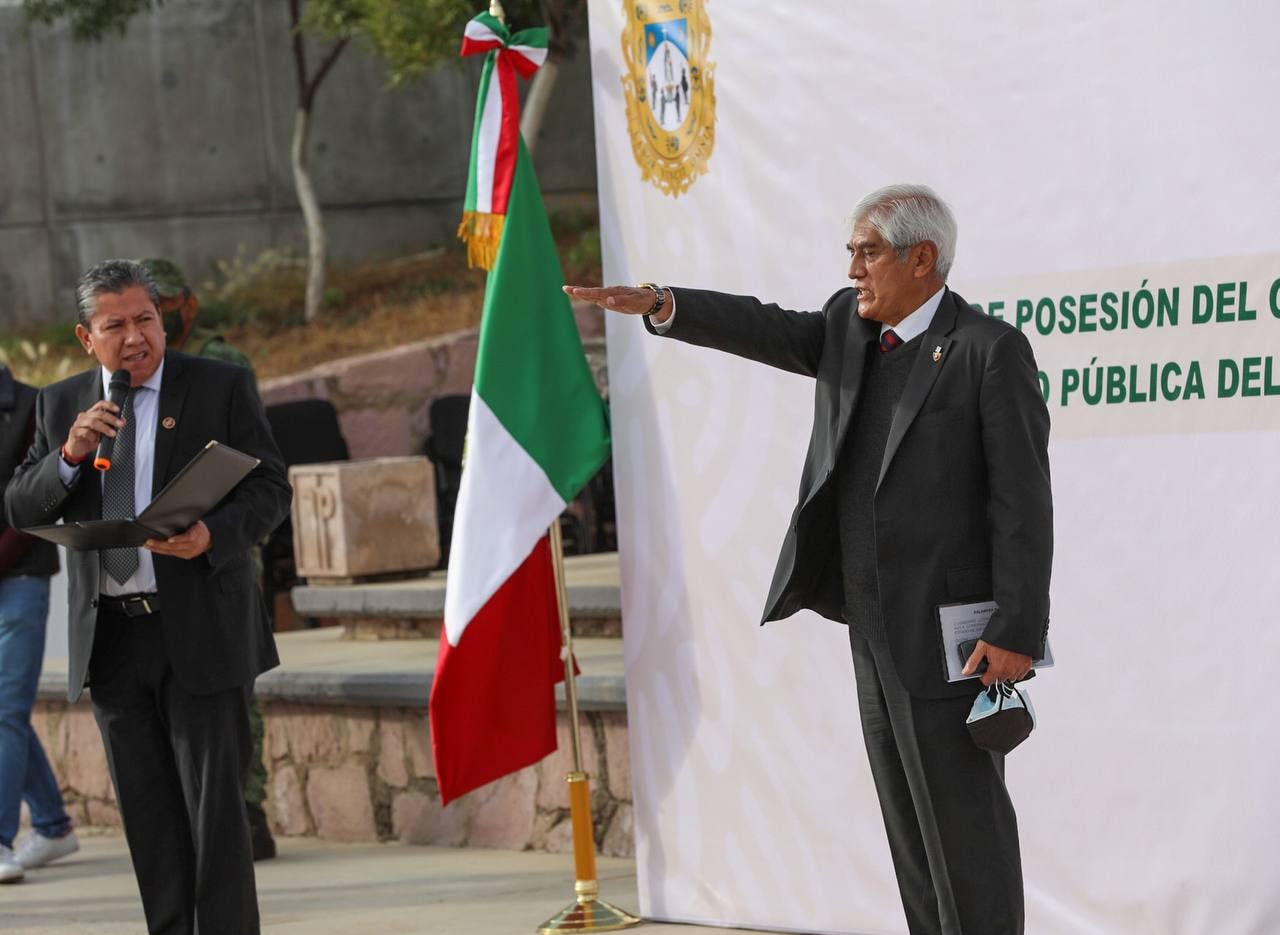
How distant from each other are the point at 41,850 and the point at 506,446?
286cm

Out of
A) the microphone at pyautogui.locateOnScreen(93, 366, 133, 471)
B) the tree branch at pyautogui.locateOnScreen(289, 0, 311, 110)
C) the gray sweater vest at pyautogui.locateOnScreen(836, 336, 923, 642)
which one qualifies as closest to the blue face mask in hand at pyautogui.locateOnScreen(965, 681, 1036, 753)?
the gray sweater vest at pyautogui.locateOnScreen(836, 336, 923, 642)

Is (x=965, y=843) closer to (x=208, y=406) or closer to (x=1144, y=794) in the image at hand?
(x=1144, y=794)

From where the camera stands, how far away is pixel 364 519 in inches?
331

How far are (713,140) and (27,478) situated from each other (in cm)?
200

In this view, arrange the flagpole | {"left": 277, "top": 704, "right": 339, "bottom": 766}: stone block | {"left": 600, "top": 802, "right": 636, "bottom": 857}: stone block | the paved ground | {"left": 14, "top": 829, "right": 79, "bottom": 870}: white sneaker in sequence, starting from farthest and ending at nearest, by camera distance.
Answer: {"left": 277, "top": 704, "right": 339, "bottom": 766}: stone block
{"left": 14, "top": 829, "right": 79, "bottom": 870}: white sneaker
{"left": 600, "top": 802, "right": 636, "bottom": 857}: stone block
the paved ground
the flagpole

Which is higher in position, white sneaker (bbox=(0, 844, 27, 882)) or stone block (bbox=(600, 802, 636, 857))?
stone block (bbox=(600, 802, 636, 857))

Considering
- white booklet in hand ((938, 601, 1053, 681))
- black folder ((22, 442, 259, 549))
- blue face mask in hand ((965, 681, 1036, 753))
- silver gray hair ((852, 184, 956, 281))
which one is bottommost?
blue face mask in hand ((965, 681, 1036, 753))

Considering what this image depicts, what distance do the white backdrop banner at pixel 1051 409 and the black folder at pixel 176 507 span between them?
1.45 meters

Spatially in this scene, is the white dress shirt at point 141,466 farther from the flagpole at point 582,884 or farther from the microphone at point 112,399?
the flagpole at point 582,884

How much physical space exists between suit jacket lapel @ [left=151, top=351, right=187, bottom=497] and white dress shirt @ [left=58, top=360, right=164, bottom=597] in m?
0.01

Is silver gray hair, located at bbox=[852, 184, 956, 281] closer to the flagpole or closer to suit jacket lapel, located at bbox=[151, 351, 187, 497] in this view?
suit jacket lapel, located at bbox=[151, 351, 187, 497]

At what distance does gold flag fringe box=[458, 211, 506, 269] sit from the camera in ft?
17.3

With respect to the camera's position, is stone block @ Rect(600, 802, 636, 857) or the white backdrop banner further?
stone block @ Rect(600, 802, 636, 857)

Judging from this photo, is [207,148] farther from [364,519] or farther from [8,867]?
[8,867]
